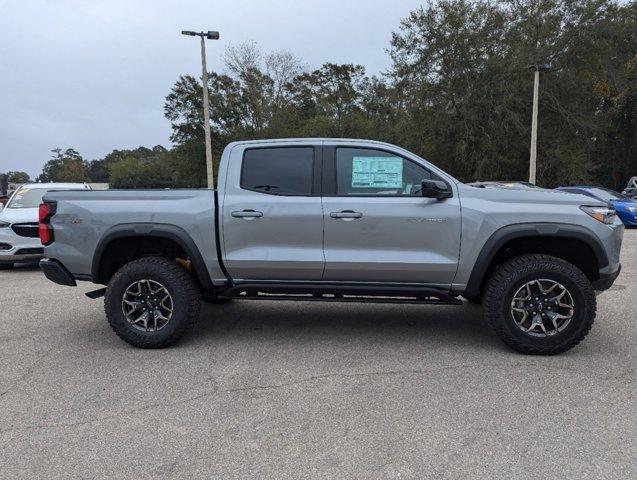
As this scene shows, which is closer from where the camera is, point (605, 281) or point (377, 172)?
point (605, 281)

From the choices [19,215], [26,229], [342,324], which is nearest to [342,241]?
[342,324]

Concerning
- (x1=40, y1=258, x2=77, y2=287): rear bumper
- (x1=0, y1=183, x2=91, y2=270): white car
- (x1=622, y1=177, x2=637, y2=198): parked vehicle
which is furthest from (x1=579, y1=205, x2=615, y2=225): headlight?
(x1=622, y1=177, x2=637, y2=198): parked vehicle

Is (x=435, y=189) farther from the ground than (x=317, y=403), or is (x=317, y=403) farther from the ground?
(x=435, y=189)

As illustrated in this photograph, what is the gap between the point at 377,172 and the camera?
465cm

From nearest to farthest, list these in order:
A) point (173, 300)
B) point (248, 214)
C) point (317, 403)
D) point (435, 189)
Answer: point (317, 403)
point (435, 189)
point (248, 214)
point (173, 300)

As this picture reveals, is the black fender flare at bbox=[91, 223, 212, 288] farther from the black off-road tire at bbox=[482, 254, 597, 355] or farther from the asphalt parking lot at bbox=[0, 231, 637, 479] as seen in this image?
the black off-road tire at bbox=[482, 254, 597, 355]

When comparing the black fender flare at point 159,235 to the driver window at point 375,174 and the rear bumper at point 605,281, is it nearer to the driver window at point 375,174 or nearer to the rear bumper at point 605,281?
the driver window at point 375,174

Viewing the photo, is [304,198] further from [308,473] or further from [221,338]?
[308,473]

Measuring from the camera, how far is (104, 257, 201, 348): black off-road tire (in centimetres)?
465

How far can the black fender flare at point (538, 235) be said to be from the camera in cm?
431

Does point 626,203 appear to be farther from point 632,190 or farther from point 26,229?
point 26,229

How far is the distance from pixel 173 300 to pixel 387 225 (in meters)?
2.07

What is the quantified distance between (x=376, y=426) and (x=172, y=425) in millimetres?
1311

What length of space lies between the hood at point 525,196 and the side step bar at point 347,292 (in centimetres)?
93
